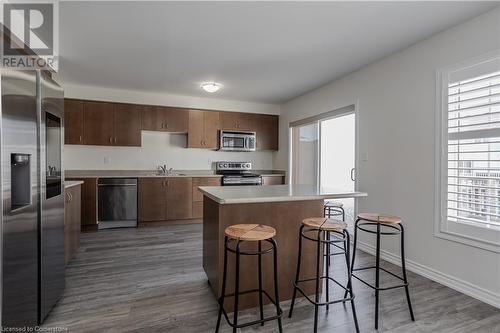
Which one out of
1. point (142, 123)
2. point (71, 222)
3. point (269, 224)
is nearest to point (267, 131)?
point (142, 123)

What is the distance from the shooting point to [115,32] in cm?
259

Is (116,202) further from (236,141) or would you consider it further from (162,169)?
(236,141)

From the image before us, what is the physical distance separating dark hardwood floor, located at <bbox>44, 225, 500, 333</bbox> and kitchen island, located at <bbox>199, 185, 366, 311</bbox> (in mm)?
182

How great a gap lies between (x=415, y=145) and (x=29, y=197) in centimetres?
335

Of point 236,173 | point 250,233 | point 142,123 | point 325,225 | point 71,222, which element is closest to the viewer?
point 250,233

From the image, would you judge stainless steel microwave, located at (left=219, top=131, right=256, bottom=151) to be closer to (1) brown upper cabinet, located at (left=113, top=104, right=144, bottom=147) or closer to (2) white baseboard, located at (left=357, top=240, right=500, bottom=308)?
(1) brown upper cabinet, located at (left=113, top=104, right=144, bottom=147)

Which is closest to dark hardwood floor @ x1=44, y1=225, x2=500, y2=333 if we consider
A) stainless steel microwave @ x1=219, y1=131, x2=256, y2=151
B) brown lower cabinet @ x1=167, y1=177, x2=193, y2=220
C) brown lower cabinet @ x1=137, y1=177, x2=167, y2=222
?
brown lower cabinet @ x1=137, y1=177, x2=167, y2=222

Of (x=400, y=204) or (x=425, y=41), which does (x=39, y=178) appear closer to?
(x=400, y=204)

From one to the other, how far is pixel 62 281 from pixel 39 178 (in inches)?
39.3

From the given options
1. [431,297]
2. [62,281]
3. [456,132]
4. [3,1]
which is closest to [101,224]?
[62,281]

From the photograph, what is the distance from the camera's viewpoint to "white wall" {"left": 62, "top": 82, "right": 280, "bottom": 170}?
15.3ft

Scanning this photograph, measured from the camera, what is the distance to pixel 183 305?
82.4 inches

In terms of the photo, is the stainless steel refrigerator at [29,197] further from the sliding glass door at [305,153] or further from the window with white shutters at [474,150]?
the sliding glass door at [305,153]

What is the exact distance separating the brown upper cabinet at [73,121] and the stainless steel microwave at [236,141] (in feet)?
8.01
